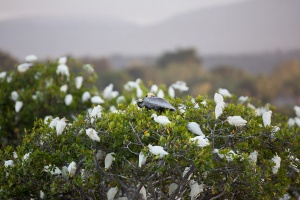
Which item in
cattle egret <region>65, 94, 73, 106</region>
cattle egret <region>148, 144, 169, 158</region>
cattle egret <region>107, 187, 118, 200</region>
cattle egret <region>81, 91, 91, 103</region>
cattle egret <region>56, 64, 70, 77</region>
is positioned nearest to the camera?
cattle egret <region>148, 144, 169, 158</region>

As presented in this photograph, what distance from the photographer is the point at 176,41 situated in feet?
173

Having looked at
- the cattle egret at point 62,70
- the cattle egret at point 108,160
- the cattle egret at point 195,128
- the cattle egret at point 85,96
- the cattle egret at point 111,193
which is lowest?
the cattle egret at point 85,96

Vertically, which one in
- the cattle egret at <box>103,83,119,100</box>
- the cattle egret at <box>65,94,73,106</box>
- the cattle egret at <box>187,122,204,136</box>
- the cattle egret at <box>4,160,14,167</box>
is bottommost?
the cattle egret at <box>103,83,119,100</box>

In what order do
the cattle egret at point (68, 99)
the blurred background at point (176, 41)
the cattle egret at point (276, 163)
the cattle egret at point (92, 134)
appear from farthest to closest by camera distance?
the blurred background at point (176, 41)
the cattle egret at point (68, 99)
the cattle egret at point (276, 163)
the cattle egret at point (92, 134)

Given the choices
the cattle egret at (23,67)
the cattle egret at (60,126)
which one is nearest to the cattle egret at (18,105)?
the cattle egret at (23,67)

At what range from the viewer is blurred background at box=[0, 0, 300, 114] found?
35594 millimetres

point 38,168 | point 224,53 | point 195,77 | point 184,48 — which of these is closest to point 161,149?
point 38,168

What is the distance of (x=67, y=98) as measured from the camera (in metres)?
8.32

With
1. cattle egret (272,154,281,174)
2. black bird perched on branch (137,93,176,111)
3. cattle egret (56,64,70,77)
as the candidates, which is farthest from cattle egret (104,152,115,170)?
cattle egret (56,64,70,77)

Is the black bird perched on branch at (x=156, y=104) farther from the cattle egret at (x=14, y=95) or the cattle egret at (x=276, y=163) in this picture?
the cattle egret at (x=14, y=95)

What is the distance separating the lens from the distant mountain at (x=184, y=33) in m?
45.1

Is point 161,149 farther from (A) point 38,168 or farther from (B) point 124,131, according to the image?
(A) point 38,168

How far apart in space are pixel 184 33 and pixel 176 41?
5.64 ft

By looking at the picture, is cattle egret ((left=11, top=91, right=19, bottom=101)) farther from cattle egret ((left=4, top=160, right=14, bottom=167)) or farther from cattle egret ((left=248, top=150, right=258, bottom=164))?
cattle egret ((left=248, top=150, right=258, bottom=164))
